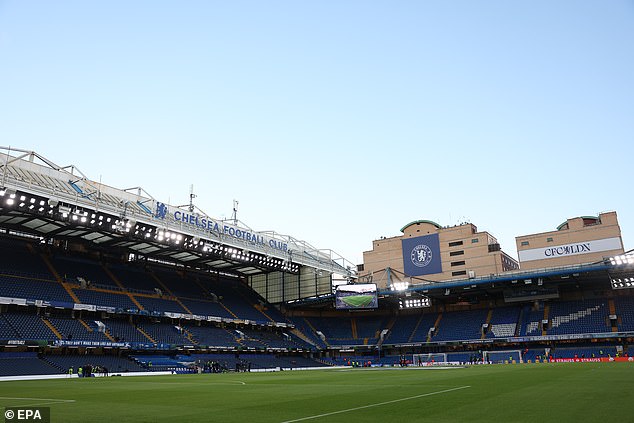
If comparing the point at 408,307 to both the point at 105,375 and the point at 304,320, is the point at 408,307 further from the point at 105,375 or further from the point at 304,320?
the point at 105,375


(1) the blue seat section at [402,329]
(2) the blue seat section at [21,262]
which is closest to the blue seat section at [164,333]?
(2) the blue seat section at [21,262]

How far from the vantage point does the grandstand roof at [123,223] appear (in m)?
43.0

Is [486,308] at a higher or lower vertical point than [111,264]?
lower

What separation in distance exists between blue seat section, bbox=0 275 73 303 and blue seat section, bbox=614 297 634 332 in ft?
224

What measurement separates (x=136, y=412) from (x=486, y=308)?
72924 millimetres

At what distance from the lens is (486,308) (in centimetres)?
7812

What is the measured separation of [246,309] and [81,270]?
25025mm

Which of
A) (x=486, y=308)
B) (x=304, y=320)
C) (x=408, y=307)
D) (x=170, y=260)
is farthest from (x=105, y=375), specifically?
(x=486, y=308)

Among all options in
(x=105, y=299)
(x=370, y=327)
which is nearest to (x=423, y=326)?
(x=370, y=327)

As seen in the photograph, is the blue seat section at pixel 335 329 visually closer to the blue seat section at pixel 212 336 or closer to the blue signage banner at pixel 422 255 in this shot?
the blue seat section at pixel 212 336

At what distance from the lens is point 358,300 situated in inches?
2768

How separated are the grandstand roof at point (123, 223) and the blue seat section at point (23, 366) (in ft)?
43.8

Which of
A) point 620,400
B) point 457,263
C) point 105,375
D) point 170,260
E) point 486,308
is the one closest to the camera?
point 620,400

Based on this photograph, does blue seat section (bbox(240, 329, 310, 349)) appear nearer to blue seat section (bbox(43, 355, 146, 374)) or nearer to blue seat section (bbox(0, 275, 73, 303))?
blue seat section (bbox(43, 355, 146, 374))
